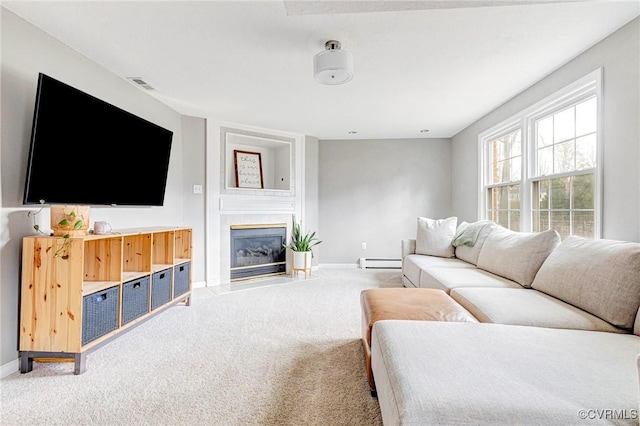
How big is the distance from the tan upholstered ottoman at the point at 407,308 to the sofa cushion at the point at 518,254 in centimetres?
77

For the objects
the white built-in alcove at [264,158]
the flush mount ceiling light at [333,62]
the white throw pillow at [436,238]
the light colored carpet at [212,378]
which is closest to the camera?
the light colored carpet at [212,378]

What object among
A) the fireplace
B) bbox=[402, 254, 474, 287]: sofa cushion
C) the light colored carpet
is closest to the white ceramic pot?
the fireplace

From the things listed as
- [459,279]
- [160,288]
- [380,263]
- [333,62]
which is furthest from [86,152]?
[380,263]

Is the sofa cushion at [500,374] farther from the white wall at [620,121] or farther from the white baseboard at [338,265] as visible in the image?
the white baseboard at [338,265]

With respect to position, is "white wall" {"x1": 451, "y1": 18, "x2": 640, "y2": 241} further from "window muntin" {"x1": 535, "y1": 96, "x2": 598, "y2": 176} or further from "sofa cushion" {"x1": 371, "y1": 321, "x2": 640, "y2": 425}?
"sofa cushion" {"x1": 371, "y1": 321, "x2": 640, "y2": 425}

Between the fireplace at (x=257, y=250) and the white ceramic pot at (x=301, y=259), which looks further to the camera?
the white ceramic pot at (x=301, y=259)

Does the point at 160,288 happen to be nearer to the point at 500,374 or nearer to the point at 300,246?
the point at 300,246

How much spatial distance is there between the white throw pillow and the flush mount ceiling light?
2.32 metres

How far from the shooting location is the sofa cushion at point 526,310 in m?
1.53

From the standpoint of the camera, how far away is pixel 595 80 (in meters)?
2.17

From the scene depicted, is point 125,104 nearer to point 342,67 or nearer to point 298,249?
point 342,67

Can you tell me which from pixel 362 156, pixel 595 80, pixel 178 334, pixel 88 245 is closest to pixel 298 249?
pixel 362 156

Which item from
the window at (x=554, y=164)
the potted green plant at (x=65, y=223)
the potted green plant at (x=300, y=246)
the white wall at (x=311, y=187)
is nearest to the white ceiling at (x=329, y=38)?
the window at (x=554, y=164)

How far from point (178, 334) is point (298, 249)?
234 cm
